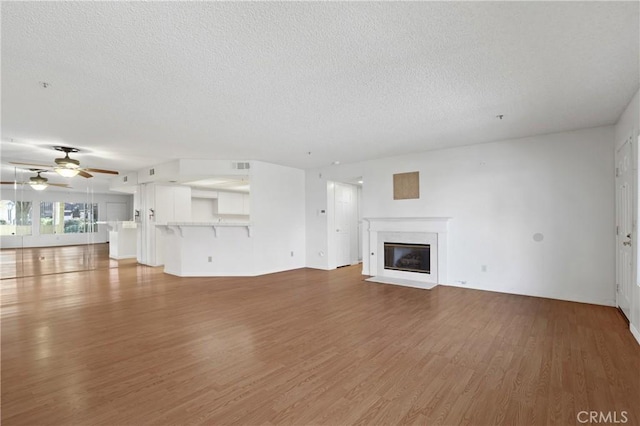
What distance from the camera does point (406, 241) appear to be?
6242mm

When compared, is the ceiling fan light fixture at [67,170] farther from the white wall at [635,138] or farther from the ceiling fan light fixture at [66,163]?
the white wall at [635,138]

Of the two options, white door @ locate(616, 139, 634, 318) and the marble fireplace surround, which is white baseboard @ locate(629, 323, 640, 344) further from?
the marble fireplace surround

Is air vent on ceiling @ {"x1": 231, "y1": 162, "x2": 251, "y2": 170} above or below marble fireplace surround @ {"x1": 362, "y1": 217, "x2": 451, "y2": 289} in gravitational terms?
above

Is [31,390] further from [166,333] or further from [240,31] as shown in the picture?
[240,31]

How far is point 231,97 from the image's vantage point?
3322 mm

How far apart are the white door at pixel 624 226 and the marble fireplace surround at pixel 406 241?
7.52 feet

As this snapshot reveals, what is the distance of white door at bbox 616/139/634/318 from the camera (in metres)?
3.51

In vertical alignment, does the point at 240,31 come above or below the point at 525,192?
above

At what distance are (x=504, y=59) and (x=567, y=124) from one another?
261 cm

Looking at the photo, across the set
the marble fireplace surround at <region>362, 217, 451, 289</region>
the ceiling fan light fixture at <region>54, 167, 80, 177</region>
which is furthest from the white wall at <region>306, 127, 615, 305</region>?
the ceiling fan light fixture at <region>54, 167, 80, 177</region>

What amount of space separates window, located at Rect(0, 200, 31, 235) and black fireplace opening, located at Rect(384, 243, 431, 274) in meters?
8.49

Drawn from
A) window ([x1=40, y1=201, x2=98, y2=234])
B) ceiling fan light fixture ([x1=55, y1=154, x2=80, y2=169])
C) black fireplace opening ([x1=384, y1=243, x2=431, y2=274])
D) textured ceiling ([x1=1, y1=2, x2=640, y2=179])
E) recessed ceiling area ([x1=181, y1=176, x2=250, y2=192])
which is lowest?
black fireplace opening ([x1=384, y1=243, x2=431, y2=274])

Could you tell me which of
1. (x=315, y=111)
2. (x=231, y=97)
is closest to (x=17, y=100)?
(x=231, y=97)

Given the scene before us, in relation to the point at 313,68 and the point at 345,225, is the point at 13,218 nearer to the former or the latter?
the point at 345,225
